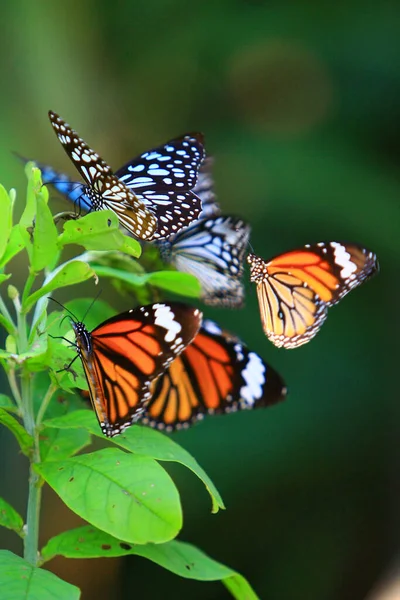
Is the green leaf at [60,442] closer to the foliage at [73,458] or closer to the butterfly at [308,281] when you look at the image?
the foliage at [73,458]

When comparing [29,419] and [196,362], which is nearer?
[29,419]

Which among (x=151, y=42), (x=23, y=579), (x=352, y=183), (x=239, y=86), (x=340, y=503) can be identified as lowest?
(x=340, y=503)

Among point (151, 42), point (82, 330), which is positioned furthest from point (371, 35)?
point (82, 330)

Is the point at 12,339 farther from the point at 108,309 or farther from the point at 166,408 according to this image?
the point at 166,408

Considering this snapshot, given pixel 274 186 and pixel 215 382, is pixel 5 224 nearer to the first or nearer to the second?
pixel 215 382

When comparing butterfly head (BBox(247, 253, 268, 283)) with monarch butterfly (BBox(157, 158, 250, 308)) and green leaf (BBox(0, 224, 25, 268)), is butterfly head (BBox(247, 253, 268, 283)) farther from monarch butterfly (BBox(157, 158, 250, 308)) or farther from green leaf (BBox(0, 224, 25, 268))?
green leaf (BBox(0, 224, 25, 268))

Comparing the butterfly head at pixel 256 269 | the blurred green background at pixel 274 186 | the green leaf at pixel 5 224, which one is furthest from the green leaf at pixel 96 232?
the blurred green background at pixel 274 186

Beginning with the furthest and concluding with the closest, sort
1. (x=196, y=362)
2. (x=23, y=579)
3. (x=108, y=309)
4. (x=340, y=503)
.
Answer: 1. (x=340, y=503)
2. (x=196, y=362)
3. (x=108, y=309)
4. (x=23, y=579)
